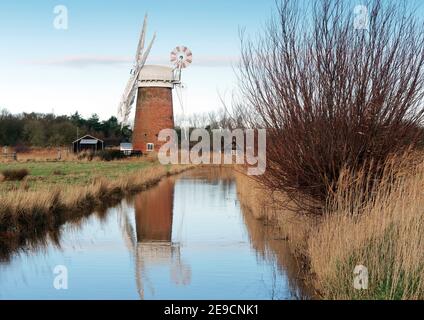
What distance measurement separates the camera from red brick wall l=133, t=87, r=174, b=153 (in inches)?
1820

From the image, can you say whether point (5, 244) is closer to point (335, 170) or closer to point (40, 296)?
point (40, 296)

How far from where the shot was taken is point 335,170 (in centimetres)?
1027

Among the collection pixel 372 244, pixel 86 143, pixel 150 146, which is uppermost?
pixel 86 143

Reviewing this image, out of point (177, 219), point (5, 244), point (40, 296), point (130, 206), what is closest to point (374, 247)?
point (40, 296)

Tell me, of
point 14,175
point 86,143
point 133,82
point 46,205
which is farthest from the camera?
point 86,143

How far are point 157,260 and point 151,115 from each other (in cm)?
3627

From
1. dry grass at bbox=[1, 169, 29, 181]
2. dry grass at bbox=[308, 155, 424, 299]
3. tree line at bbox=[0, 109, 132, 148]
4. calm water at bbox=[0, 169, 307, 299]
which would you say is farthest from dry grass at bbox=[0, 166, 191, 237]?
tree line at bbox=[0, 109, 132, 148]

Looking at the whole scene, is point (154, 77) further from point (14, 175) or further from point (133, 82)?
point (14, 175)

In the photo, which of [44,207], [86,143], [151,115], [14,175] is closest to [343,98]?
[44,207]

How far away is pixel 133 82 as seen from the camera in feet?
151

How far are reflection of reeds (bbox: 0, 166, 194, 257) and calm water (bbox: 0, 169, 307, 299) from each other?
0.43 metres

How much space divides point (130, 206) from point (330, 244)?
428 inches

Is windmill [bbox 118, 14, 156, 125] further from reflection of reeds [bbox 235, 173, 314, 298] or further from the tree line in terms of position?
reflection of reeds [bbox 235, 173, 314, 298]

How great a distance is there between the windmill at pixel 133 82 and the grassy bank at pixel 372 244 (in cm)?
3562
